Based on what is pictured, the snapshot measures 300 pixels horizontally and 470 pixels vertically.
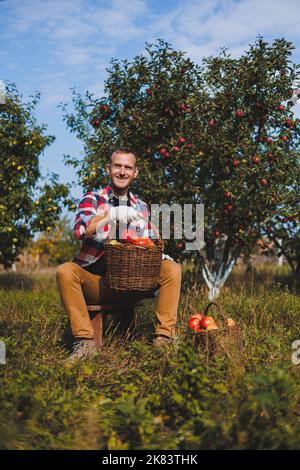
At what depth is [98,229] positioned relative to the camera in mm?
3695

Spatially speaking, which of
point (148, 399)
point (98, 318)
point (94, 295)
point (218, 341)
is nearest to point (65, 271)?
point (94, 295)

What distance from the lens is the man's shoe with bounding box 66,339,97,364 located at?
3.53m

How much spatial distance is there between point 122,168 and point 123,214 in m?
0.59

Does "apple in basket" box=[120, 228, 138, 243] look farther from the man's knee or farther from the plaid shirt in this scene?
the man's knee

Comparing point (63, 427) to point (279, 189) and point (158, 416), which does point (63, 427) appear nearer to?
point (158, 416)

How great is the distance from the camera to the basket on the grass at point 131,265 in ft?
11.3

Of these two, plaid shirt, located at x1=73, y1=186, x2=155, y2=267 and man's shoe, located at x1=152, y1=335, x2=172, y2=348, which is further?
plaid shirt, located at x1=73, y1=186, x2=155, y2=267

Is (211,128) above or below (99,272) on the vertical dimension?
above

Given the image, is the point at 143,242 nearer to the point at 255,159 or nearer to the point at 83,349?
the point at 83,349

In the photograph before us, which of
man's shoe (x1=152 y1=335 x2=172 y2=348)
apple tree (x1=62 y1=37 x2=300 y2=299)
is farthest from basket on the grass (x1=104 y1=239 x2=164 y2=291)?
apple tree (x1=62 y1=37 x2=300 y2=299)

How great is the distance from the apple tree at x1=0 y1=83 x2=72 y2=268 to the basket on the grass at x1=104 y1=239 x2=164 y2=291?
3.80 metres

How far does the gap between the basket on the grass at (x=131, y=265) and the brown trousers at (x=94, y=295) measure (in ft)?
0.92

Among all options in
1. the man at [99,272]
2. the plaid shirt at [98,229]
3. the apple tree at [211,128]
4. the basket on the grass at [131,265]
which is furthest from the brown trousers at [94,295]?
the apple tree at [211,128]
